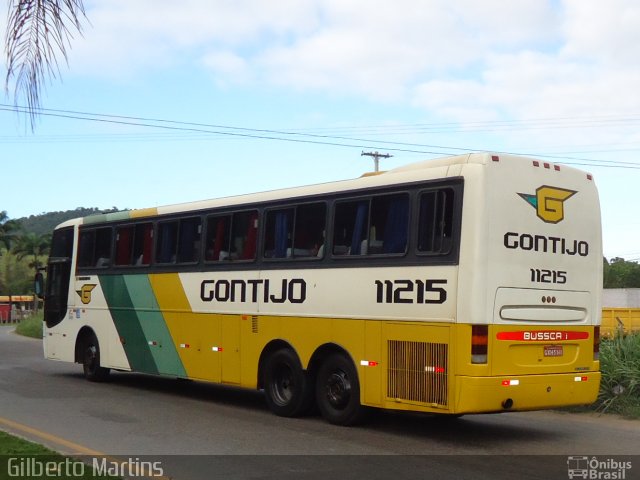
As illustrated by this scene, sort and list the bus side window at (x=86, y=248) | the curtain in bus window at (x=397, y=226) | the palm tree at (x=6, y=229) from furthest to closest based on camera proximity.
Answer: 1. the palm tree at (x=6, y=229)
2. the bus side window at (x=86, y=248)
3. the curtain in bus window at (x=397, y=226)

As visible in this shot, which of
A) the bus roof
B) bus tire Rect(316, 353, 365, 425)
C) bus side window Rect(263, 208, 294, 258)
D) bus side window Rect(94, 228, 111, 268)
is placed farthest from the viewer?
bus side window Rect(94, 228, 111, 268)

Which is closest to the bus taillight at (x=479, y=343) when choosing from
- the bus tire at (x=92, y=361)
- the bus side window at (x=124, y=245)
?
the bus side window at (x=124, y=245)

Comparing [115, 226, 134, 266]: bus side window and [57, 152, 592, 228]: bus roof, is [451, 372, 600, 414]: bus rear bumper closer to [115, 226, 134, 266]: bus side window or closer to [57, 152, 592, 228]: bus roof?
[57, 152, 592, 228]: bus roof

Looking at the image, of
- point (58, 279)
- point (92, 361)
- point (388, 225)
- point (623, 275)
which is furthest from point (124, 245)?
point (623, 275)

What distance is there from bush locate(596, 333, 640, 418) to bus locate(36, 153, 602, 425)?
8.63 ft

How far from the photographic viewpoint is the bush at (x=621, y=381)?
43.7 feet

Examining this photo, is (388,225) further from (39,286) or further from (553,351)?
(39,286)

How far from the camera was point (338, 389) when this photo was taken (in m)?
11.6

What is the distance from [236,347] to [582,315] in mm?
5174

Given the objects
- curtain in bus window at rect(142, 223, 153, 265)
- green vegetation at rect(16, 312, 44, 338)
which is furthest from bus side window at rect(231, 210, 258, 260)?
green vegetation at rect(16, 312, 44, 338)

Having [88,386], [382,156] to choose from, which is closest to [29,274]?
[382,156]

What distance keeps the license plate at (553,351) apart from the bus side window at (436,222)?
1712mm

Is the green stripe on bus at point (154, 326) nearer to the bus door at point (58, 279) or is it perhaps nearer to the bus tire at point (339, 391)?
the bus door at point (58, 279)

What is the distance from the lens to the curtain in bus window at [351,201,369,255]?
37.5 ft
